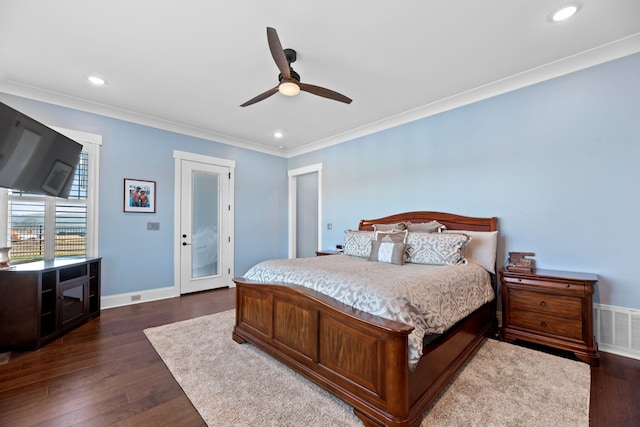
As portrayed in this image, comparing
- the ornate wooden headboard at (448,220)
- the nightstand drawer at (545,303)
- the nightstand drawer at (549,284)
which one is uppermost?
the ornate wooden headboard at (448,220)

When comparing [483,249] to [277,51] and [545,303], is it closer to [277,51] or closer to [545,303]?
[545,303]

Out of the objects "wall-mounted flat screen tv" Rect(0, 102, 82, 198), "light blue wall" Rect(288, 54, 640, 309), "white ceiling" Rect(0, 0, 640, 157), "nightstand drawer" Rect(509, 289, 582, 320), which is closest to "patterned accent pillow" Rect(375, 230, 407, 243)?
"light blue wall" Rect(288, 54, 640, 309)

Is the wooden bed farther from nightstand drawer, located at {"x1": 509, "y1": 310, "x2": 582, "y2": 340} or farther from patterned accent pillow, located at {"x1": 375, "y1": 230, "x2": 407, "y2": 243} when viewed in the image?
patterned accent pillow, located at {"x1": 375, "y1": 230, "x2": 407, "y2": 243}

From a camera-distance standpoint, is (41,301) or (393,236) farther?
(393,236)

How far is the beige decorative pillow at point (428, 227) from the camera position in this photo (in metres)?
3.37

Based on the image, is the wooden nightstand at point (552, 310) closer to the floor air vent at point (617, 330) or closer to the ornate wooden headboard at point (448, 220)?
the floor air vent at point (617, 330)

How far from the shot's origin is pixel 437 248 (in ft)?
9.39

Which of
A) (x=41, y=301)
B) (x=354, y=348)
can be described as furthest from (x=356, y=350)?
(x=41, y=301)

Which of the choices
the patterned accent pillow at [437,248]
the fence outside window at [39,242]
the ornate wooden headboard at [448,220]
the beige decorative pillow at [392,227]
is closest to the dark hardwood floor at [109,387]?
the fence outside window at [39,242]

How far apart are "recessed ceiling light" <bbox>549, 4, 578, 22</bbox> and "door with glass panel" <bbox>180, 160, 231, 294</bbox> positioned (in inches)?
187

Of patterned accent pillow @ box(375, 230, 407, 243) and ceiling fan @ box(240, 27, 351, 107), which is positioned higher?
ceiling fan @ box(240, 27, 351, 107)

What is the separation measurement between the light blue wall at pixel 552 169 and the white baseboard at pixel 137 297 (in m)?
3.90

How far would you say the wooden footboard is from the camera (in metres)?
1.54

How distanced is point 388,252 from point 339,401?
5.04 feet
